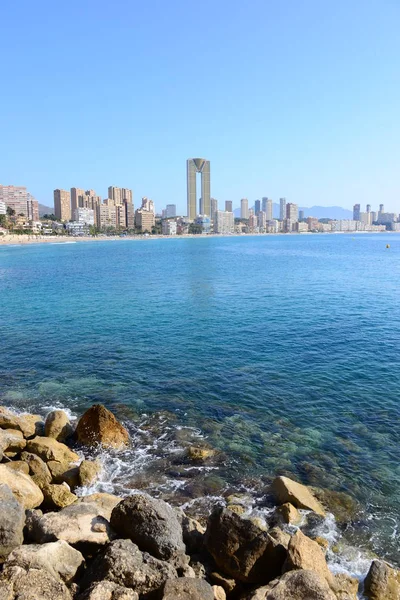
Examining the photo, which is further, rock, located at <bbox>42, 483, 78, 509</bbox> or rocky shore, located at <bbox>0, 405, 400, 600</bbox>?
rock, located at <bbox>42, 483, 78, 509</bbox>

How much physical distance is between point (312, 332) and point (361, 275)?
125 ft

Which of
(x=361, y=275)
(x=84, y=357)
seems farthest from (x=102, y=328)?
(x=361, y=275)

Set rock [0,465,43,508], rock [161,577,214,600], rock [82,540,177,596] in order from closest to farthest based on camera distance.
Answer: rock [161,577,214,600] → rock [82,540,177,596] → rock [0,465,43,508]

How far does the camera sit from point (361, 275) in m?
62.6

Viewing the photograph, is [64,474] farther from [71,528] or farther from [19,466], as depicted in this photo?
[71,528]

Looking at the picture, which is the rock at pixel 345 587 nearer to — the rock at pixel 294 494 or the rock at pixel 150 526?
the rock at pixel 294 494

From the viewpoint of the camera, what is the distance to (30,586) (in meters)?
6.71

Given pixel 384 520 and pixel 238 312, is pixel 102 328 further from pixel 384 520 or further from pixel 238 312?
pixel 384 520

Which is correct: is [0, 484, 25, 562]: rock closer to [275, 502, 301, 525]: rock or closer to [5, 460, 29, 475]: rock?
[5, 460, 29, 475]: rock

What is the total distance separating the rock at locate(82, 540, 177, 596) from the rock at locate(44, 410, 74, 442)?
7739mm

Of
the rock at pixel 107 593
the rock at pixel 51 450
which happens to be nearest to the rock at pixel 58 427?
the rock at pixel 51 450

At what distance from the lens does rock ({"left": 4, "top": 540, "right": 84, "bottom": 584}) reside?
723 centimetres

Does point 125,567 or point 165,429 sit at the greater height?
point 125,567

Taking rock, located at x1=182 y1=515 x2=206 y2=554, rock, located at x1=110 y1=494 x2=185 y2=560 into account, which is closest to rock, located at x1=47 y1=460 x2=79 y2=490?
rock, located at x1=110 y1=494 x2=185 y2=560
